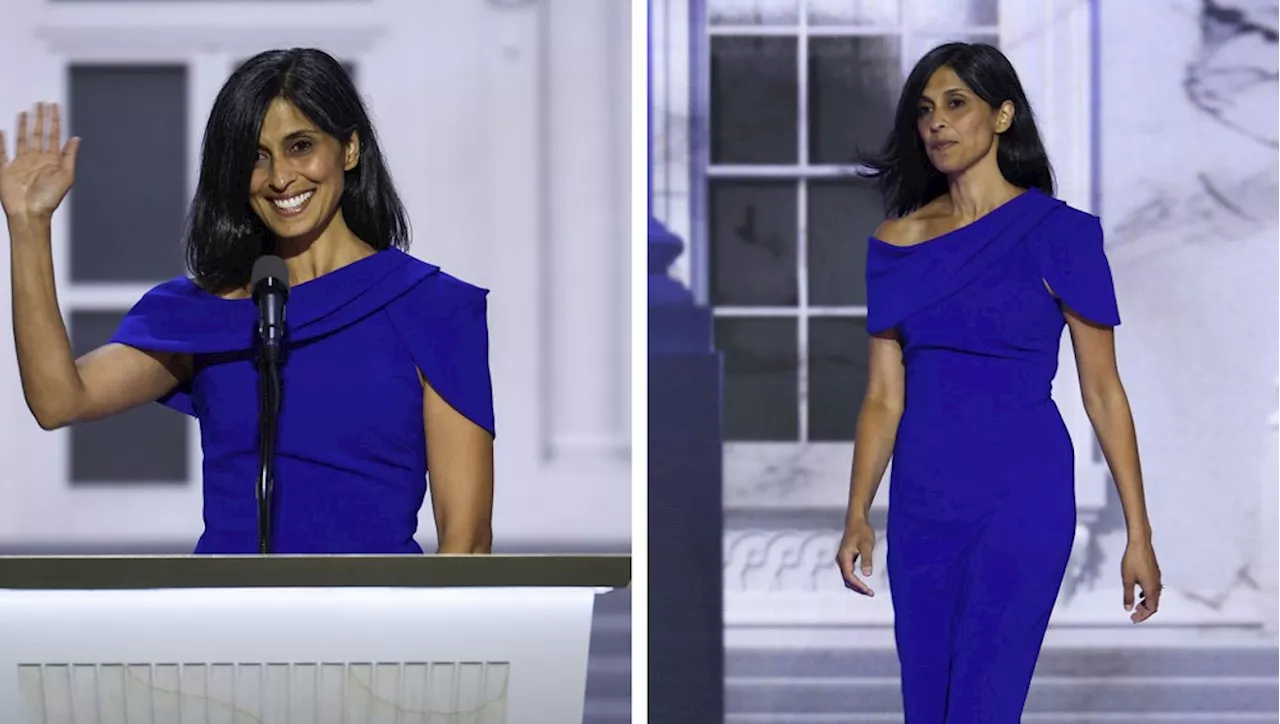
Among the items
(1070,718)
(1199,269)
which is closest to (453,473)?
(1070,718)

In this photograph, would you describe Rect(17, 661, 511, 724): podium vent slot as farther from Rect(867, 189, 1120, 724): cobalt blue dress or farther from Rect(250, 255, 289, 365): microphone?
Rect(867, 189, 1120, 724): cobalt blue dress

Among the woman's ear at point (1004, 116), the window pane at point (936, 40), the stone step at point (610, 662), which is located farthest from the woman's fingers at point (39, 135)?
the woman's ear at point (1004, 116)

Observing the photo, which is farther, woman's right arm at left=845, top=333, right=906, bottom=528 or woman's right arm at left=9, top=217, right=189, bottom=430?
woman's right arm at left=845, top=333, right=906, bottom=528

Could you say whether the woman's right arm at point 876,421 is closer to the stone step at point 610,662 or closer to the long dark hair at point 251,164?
the stone step at point 610,662

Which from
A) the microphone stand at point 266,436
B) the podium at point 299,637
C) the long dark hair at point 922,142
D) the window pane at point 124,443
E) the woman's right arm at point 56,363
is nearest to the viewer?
the microphone stand at point 266,436

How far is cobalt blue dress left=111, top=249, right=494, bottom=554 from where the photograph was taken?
3.96m

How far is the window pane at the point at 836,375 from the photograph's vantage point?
415 centimetres

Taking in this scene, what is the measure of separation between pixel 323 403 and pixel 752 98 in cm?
121

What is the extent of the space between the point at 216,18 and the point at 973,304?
1905 mm

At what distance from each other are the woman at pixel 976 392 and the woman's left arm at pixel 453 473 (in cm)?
87

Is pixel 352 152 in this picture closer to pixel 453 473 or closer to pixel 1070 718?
pixel 453 473

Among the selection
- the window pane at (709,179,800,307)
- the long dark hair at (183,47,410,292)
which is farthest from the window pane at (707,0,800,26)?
the long dark hair at (183,47,410,292)

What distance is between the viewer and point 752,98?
421cm

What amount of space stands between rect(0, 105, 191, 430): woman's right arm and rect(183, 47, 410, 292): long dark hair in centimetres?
26
